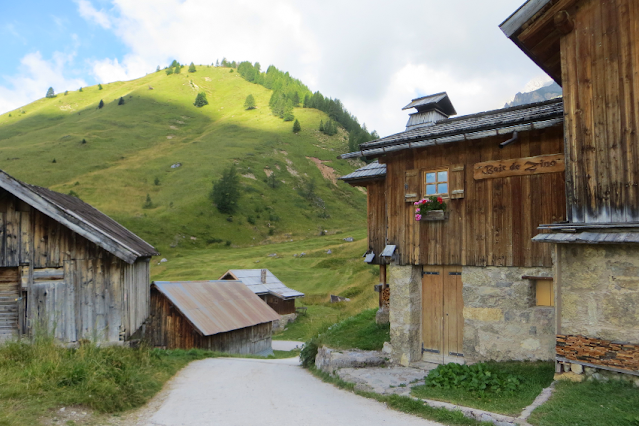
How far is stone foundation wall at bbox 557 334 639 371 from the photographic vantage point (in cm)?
772

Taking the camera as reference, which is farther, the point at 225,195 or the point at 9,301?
the point at 225,195

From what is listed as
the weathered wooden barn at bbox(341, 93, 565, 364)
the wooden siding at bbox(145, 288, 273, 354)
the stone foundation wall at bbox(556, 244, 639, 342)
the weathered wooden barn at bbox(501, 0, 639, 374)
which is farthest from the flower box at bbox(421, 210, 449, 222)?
the wooden siding at bbox(145, 288, 273, 354)

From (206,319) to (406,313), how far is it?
1308 centimetres

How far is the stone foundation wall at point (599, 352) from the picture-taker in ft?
25.3

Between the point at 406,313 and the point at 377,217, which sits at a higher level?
the point at 377,217

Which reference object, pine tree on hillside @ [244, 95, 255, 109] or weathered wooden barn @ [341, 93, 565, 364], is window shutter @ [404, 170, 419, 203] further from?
pine tree on hillside @ [244, 95, 255, 109]

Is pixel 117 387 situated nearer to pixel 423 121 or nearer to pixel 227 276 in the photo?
pixel 423 121

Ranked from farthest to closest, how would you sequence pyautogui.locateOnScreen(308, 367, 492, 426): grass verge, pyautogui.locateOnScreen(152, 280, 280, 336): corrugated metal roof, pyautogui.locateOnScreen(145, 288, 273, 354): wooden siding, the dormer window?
pyautogui.locateOnScreen(152, 280, 280, 336): corrugated metal roof → pyautogui.locateOnScreen(145, 288, 273, 354): wooden siding → the dormer window → pyautogui.locateOnScreen(308, 367, 492, 426): grass verge

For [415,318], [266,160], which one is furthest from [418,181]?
[266,160]

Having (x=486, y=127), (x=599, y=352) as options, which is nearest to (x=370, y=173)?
(x=486, y=127)

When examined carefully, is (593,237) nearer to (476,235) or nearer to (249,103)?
(476,235)

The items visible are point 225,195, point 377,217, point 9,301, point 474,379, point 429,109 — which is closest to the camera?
point 474,379

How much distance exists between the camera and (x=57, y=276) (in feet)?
43.3

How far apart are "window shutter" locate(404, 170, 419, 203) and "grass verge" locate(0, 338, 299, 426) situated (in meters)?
8.10
